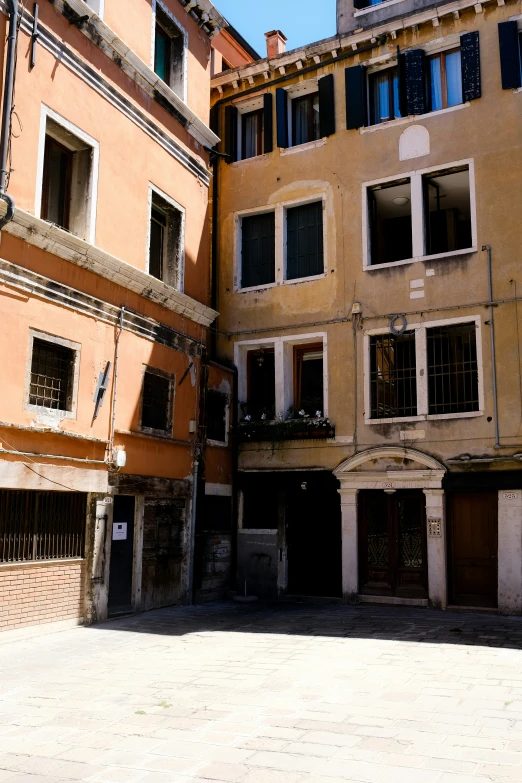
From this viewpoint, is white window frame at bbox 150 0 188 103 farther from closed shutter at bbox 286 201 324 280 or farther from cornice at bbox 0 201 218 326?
cornice at bbox 0 201 218 326

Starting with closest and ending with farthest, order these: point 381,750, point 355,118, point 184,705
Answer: point 381,750 → point 184,705 → point 355,118

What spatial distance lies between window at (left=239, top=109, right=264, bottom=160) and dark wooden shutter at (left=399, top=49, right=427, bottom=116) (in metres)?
3.56

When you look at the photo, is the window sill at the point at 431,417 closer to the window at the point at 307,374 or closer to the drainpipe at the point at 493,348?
the drainpipe at the point at 493,348

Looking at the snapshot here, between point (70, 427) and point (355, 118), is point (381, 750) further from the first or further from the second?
point (355, 118)

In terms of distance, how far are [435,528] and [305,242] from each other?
6679 millimetres

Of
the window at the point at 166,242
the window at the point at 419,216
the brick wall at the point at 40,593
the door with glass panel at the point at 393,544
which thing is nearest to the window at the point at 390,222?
the window at the point at 419,216

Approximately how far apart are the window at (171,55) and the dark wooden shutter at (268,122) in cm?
232

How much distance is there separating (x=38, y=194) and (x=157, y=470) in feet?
17.4

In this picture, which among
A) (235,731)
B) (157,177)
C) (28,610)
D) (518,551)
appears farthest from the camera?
(157,177)

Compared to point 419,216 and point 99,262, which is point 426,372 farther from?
point 99,262

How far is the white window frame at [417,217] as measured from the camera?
14883mm

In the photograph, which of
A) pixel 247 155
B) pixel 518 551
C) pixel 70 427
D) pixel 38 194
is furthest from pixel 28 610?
pixel 247 155

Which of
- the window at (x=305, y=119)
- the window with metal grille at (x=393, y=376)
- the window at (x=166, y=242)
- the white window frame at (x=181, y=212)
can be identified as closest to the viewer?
the white window frame at (x=181, y=212)

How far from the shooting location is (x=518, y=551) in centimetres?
1357
